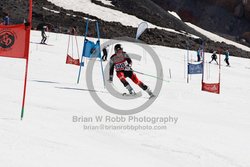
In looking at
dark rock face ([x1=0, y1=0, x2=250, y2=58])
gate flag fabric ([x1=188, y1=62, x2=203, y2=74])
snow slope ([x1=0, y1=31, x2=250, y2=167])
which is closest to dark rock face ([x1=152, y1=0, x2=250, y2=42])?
dark rock face ([x1=0, y1=0, x2=250, y2=58])

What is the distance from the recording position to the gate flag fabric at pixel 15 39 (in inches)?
224

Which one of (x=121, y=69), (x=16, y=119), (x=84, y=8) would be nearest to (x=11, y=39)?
(x=16, y=119)

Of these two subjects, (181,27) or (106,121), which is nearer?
(106,121)

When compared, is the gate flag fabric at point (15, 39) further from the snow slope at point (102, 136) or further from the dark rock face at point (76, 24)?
the dark rock face at point (76, 24)

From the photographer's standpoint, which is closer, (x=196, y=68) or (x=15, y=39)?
(x=15, y=39)

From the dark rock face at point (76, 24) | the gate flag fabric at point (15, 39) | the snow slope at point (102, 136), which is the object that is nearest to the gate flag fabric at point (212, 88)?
the snow slope at point (102, 136)

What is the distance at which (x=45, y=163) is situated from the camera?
150 inches

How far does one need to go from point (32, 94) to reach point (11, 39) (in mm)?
2458

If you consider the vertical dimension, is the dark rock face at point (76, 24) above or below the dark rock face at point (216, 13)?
below

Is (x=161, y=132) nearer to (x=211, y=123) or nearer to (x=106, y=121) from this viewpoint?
(x=106, y=121)

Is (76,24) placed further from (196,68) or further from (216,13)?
(216,13)

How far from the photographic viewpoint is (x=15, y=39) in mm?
5727

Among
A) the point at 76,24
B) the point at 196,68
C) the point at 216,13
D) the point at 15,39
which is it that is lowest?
the point at 15,39

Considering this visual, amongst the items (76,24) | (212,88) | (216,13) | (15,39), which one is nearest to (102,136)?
(15,39)
